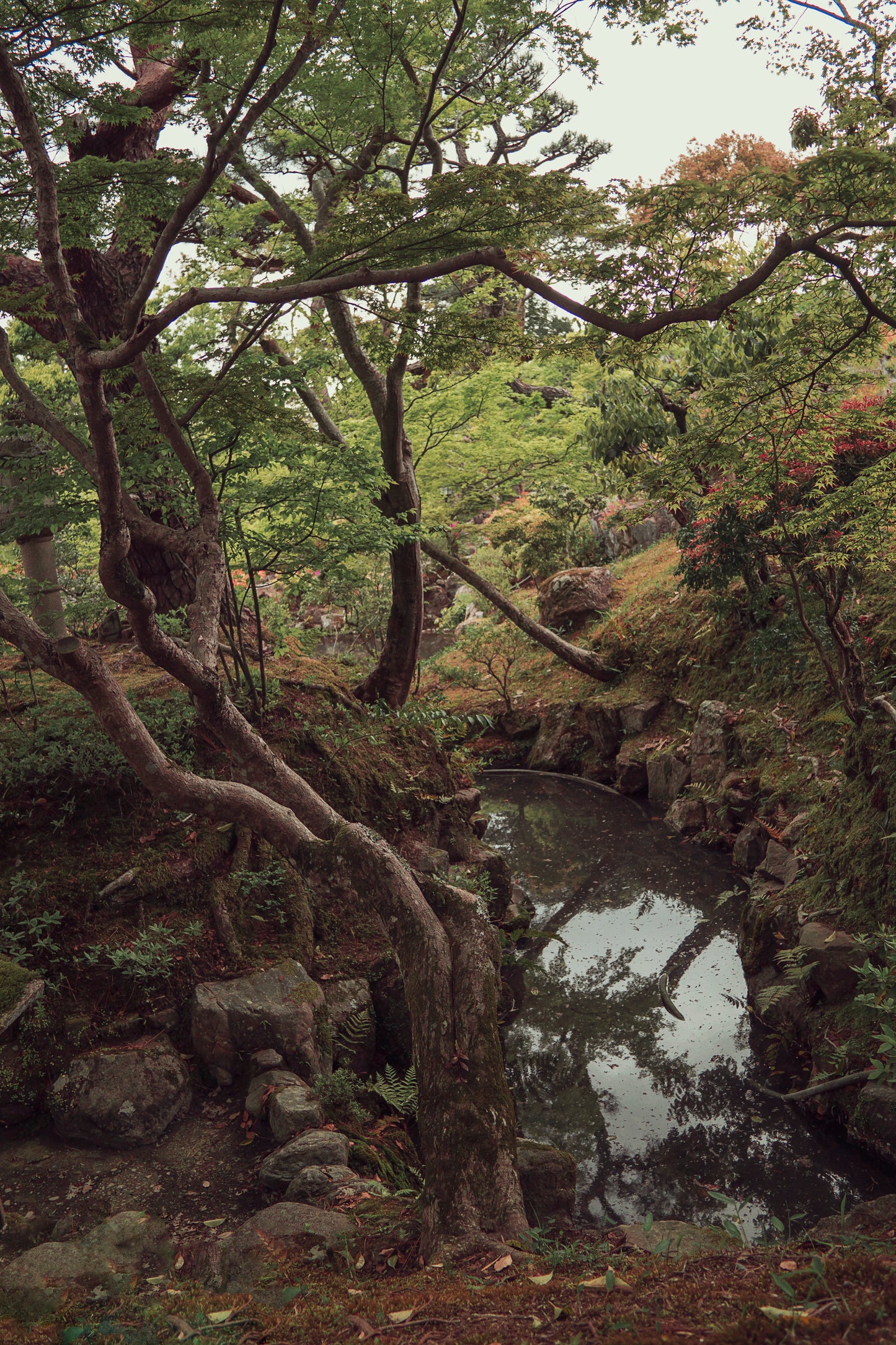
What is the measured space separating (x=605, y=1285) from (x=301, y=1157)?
2.25 meters

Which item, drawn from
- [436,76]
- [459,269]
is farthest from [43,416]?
[436,76]

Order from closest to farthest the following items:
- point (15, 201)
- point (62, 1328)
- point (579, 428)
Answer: point (62, 1328) → point (15, 201) → point (579, 428)

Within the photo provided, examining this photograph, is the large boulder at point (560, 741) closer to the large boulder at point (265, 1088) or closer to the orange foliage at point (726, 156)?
the large boulder at point (265, 1088)

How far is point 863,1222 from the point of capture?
378 centimetres

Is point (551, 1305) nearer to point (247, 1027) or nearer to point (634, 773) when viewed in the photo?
point (247, 1027)

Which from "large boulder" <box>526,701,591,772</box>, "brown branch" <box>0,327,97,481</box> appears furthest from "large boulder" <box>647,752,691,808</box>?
"brown branch" <box>0,327,97,481</box>

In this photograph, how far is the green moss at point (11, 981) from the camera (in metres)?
4.71

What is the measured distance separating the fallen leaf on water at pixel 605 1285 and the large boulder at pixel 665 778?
9.16 metres

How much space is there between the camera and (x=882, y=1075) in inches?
→ 183

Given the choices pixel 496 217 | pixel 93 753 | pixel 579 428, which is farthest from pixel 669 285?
pixel 579 428

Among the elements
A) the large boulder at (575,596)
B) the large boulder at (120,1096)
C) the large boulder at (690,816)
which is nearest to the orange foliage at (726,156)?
the large boulder at (575,596)

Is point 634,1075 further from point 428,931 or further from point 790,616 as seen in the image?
point 790,616

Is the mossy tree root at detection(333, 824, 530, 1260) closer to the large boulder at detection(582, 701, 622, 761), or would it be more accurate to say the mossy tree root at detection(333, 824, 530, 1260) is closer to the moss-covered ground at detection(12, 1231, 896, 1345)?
the moss-covered ground at detection(12, 1231, 896, 1345)

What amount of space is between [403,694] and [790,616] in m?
5.36
